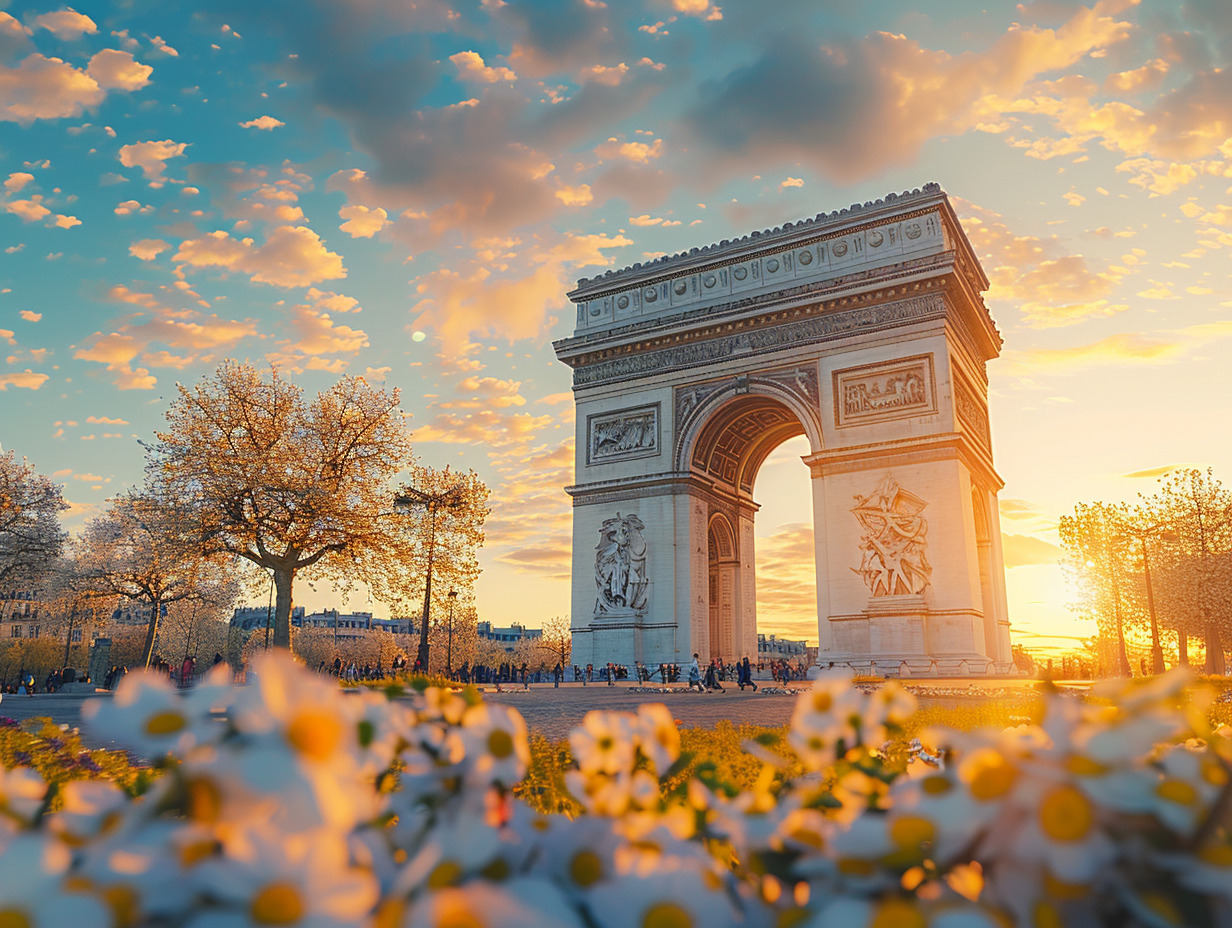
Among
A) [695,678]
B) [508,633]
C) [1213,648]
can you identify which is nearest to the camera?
[695,678]

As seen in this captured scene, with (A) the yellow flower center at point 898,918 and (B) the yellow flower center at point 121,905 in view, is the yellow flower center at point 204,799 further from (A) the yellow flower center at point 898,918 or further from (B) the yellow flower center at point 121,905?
(A) the yellow flower center at point 898,918

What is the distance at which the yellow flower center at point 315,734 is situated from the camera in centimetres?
79

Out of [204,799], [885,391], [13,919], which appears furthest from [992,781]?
[885,391]

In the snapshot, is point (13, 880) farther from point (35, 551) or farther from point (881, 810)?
point (35, 551)

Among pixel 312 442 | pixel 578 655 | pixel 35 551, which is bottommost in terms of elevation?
pixel 578 655

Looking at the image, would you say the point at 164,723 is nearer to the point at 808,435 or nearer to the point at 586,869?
the point at 586,869

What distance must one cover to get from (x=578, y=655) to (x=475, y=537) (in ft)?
19.5

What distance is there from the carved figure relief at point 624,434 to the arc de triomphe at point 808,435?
0.21 feet

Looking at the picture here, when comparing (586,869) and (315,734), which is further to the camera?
Result: (586,869)

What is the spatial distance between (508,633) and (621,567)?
137m

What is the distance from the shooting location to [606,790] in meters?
1.40

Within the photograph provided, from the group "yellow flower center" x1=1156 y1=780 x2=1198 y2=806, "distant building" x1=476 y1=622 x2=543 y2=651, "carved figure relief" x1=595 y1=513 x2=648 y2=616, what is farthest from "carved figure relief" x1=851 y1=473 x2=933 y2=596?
"distant building" x1=476 y1=622 x2=543 y2=651

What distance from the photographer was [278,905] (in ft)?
2.45

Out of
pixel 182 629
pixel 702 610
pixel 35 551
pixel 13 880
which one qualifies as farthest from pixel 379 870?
pixel 182 629
